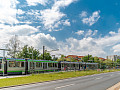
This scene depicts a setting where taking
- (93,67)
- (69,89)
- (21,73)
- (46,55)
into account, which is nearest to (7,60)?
(21,73)

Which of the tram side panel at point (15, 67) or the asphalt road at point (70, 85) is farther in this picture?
the tram side panel at point (15, 67)

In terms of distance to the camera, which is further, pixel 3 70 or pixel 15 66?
pixel 15 66

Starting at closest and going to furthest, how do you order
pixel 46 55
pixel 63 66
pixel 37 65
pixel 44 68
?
pixel 37 65
pixel 44 68
pixel 63 66
pixel 46 55

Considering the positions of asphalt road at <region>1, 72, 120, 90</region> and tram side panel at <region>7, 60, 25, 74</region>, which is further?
tram side panel at <region>7, 60, 25, 74</region>

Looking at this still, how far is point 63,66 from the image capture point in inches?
→ 1901

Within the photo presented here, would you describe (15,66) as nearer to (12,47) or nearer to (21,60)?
(21,60)

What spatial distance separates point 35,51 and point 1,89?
49420 millimetres

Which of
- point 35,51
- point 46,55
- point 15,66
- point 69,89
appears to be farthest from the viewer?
point 46,55

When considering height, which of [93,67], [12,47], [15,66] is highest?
[12,47]

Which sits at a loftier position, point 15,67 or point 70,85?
point 15,67

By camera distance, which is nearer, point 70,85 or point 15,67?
point 70,85

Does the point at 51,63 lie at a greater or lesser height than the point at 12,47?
lesser

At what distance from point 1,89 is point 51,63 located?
2956cm

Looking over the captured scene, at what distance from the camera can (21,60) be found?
31.0 meters
